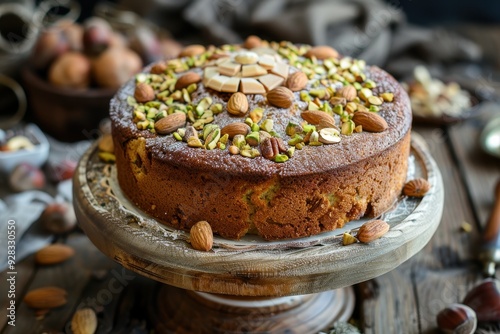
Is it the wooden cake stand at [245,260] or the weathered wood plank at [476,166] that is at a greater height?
the wooden cake stand at [245,260]

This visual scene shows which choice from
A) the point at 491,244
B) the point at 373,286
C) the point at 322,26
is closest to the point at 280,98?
the point at 373,286

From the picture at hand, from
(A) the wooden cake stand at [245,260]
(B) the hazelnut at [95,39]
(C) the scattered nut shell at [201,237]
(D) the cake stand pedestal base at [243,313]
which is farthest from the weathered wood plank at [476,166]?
(B) the hazelnut at [95,39]

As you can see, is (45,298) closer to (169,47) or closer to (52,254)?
(52,254)

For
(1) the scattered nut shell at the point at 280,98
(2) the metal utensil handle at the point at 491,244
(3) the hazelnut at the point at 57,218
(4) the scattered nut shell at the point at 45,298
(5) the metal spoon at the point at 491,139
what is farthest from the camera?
(5) the metal spoon at the point at 491,139

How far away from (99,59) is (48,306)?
0.91m

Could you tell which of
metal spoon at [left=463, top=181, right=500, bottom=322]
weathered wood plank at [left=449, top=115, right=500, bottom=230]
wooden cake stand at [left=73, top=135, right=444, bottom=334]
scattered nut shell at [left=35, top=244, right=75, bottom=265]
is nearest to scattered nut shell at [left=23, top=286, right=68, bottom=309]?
scattered nut shell at [left=35, top=244, right=75, bottom=265]

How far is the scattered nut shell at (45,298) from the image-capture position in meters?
1.45

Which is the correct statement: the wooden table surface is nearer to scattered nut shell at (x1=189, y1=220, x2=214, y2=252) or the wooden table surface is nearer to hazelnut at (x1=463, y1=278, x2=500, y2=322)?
hazelnut at (x1=463, y1=278, x2=500, y2=322)

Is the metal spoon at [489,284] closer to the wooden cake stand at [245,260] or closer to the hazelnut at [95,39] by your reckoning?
the wooden cake stand at [245,260]

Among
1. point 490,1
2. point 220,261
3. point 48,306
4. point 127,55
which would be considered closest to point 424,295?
point 220,261

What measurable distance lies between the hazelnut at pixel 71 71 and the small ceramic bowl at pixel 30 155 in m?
0.18

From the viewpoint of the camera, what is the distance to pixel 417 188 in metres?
1.30

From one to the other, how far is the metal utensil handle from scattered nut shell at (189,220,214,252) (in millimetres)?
768

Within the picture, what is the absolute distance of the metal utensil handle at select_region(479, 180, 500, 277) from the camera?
5.11 ft
